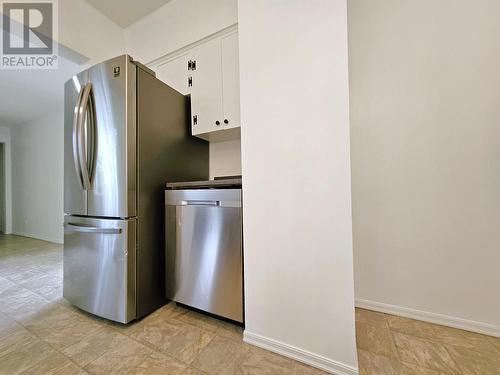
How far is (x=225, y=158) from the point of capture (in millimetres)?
2123

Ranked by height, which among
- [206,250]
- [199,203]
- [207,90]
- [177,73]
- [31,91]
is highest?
[31,91]

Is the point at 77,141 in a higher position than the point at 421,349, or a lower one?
higher

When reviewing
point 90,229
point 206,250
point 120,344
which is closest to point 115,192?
point 90,229

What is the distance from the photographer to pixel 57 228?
373 cm

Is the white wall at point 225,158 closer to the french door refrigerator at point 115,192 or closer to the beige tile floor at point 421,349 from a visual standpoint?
the french door refrigerator at point 115,192

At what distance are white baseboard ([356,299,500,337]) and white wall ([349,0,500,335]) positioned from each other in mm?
12

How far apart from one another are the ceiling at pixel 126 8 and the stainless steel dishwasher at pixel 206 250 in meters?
2.23

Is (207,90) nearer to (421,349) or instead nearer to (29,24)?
(29,24)

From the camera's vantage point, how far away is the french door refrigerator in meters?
1.32

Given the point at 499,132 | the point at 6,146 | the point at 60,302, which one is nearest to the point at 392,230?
the point at 499,132

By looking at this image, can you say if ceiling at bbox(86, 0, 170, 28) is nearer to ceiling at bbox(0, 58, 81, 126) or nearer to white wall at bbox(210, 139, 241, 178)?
ceiling at bbox(0, 58, 81, 126)

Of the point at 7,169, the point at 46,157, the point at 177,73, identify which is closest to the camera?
the point at 177,73

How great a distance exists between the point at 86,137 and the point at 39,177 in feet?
13.9

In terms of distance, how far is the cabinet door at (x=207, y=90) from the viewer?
1.82 meters
